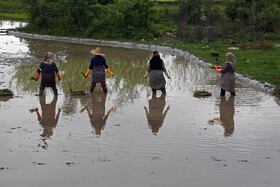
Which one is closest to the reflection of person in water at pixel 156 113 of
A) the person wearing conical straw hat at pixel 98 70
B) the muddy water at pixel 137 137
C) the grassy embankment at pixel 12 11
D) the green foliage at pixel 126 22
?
the muddy water at pixel 137 137

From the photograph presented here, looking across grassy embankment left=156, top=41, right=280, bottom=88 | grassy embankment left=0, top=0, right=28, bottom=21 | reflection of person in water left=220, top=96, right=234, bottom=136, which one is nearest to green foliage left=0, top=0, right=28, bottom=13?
grassy embankment left=0, top=0, right=28, bottom=21

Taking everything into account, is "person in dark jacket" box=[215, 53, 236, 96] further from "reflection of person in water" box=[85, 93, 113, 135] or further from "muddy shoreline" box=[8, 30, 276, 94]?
"reflection of person in water" box=[85, 93, 113, 135]

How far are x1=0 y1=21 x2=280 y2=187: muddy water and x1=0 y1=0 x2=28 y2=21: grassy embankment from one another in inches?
1674

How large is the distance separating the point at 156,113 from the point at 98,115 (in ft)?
4.57

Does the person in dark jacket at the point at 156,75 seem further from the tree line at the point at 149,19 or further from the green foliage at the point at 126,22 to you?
the green foliage at the point at 126,22

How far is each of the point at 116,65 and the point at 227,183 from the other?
44.0 ft

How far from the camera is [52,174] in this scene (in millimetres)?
6379

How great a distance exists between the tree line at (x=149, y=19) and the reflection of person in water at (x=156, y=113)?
1788cm

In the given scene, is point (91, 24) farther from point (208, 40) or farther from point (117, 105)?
point (117, 105)

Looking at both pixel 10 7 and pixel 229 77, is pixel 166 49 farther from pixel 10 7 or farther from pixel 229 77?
pixel 10 7

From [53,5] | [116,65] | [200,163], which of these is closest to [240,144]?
[200,163]

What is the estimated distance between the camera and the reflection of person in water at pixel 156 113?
30.6 feet

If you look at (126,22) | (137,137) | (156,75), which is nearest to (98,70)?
(156,75)

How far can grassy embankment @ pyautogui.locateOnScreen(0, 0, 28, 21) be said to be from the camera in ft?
179
